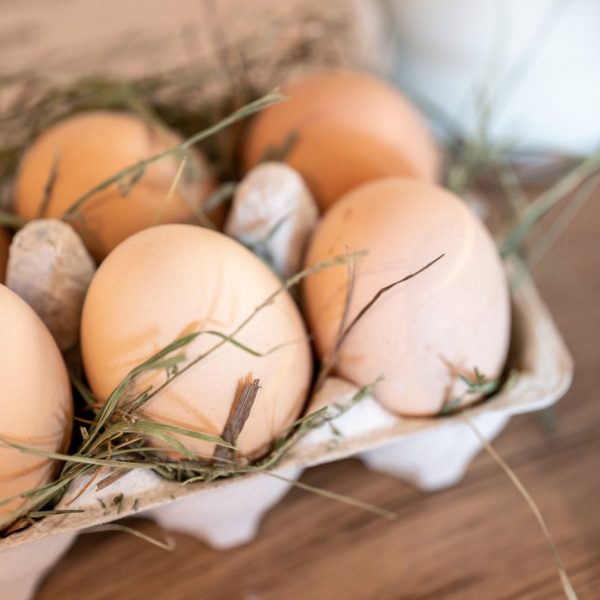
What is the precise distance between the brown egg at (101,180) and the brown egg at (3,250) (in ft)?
0.07

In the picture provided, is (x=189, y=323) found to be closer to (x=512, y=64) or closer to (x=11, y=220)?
(x=11, y=220)

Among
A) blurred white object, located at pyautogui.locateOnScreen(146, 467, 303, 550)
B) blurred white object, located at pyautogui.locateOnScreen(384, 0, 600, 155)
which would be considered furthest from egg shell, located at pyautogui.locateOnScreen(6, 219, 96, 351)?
blurred white object, located at pyautogui.locateOnScreen(384, 0, 600, 155)

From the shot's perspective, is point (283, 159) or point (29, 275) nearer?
point (29, 275)

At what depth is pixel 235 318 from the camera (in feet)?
1.32

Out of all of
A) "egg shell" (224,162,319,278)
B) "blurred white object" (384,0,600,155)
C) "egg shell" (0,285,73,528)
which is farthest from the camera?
"blurred white object" (384,0,600,155)

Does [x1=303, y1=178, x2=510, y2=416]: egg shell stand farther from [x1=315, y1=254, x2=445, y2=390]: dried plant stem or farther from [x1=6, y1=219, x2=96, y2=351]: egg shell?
[x1=6, y1=219, x2=96, y2=351]: egg shell

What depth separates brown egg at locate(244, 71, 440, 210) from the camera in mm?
564

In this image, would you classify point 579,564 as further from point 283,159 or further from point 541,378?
point 283,159

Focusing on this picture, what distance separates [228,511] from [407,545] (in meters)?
0.13

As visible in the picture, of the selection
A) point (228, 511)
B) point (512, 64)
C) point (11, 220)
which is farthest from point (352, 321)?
point (512, 64)

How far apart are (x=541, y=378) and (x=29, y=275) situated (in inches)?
13.4

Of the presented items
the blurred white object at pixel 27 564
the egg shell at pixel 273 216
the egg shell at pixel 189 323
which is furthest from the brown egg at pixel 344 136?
the blurred white object at pixel 27 564

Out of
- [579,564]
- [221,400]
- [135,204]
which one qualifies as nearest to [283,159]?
[135,204]

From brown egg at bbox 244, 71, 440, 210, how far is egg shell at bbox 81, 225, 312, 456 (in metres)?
0.16
